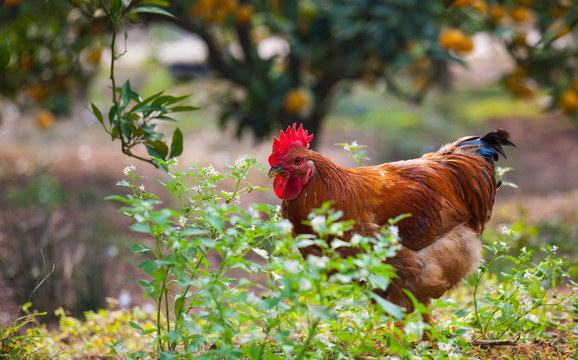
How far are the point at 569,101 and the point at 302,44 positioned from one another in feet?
9.66

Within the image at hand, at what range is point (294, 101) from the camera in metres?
5.52

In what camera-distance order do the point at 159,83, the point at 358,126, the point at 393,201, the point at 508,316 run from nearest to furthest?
the point at 508,316 → the point at 393,201 → the point at 358,126 → the point at 159,83

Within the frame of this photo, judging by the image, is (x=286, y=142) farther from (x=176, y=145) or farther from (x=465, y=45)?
(x=465, y=45)

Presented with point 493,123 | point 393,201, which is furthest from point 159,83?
point 393,201

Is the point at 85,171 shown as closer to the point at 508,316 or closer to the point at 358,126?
the point at 358,126

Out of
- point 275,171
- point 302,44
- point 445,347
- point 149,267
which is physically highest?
point 302,44

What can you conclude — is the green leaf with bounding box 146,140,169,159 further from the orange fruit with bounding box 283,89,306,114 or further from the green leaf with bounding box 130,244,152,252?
the orange fruit with bounding box 283,89,306,114

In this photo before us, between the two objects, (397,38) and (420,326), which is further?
(397,38)

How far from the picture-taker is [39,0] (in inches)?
188

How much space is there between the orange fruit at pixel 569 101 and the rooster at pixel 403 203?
3243 mm

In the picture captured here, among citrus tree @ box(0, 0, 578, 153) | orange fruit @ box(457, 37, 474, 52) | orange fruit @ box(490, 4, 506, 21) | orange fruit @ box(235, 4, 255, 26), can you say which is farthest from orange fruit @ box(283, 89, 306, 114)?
orange fruit @ box(490, 4, 506, 21)

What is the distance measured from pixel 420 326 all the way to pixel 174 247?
Answer: 941 millimetres

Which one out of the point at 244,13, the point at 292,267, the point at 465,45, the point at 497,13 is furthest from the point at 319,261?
the point at 497,13

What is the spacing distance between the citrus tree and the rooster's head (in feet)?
7.88
